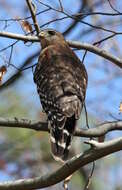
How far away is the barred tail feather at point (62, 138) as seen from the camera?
203 inches

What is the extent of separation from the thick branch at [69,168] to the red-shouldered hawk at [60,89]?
0.78 m

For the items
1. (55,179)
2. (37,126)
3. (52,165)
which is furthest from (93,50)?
(52,165)

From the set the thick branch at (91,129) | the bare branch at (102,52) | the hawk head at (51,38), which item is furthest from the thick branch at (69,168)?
the hawk head at (51,38)

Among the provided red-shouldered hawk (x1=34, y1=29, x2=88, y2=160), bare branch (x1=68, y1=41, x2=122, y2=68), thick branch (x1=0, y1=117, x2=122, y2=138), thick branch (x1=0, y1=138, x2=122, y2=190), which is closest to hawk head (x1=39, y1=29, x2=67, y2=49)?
red-shouldered hawk (x1=34, y1=29, x2=88, y2=160)

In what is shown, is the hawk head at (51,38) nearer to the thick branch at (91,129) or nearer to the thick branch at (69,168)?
the thick branch at (91,129)

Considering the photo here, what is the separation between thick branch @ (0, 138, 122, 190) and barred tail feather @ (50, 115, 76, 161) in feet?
2.52

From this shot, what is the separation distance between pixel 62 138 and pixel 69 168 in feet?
3.59

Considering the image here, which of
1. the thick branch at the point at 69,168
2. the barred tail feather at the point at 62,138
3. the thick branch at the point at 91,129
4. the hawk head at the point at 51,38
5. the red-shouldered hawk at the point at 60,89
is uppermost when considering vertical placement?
the thick branch at the point at 69,168

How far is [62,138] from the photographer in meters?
5.35

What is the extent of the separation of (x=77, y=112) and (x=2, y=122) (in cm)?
98

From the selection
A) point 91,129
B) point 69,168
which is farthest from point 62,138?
point 69,168

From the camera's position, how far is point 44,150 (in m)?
11.8

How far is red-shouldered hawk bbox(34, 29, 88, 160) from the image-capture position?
5.40 m

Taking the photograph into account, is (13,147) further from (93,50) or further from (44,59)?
(93,50)
